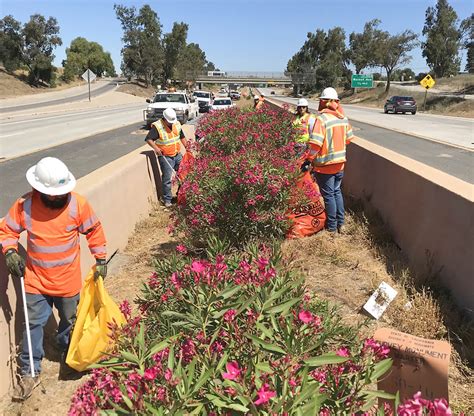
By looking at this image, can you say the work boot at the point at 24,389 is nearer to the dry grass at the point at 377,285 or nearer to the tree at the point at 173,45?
the dry grass at the point at 377,285

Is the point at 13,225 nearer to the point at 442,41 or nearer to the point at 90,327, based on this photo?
the point at 90,327

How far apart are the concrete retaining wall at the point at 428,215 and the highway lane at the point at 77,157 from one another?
584cm

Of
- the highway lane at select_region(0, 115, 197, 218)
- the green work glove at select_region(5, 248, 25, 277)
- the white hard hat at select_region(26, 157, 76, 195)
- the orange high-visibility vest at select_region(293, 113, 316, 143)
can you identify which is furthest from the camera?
the highway lane at select_region(0, 115, 197, 218)

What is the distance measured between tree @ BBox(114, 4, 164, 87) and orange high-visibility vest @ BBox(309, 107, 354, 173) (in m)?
92.1

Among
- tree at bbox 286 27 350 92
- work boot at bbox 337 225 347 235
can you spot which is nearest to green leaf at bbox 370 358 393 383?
work boot at bbox 337 225 347 235

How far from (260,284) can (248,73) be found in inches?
5766

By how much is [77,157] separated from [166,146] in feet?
22.3

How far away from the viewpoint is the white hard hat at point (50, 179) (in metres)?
3.17

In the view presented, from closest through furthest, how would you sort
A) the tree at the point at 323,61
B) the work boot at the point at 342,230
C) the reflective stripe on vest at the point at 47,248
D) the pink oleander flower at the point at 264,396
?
the pink oleander flower at the point at 264,396 → the reflective stripe on vest at the point at 47,248 → the work boot at the point at 342,230 → the tree at the point at 323,61

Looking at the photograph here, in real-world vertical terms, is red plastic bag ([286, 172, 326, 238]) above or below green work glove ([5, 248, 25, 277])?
below

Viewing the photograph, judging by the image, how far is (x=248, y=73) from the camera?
468 ft

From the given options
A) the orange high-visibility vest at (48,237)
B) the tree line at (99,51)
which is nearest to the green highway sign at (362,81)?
the tree line at (99,51)

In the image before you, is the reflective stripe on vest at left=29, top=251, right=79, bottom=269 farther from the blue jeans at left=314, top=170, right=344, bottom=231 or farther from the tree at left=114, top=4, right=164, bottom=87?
the tree at left=114, top=4, right=164, bottom=87

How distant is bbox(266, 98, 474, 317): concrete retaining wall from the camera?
372cm
